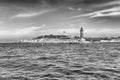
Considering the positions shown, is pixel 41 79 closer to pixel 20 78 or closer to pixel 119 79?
pixel 20 78

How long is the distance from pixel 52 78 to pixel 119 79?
5248 millimetres

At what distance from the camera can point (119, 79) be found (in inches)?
452

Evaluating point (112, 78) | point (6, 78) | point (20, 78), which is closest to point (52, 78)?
point (20, 78)

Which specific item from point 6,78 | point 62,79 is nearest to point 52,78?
point 62,79

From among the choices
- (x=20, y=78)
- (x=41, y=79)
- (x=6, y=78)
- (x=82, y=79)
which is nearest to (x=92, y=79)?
(x=82, y=79)

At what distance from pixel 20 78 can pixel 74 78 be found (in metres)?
4.35

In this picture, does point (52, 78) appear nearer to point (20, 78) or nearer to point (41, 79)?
point (41, 79)

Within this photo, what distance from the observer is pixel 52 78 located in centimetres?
1194

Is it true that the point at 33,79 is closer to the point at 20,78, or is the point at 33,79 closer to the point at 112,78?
the point at 20,78

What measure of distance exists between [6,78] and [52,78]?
370 centimetres

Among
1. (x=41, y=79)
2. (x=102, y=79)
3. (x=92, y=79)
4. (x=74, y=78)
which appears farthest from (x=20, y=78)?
(x=102, y=79)

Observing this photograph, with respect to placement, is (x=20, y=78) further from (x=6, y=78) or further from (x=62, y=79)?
(x=62, y=79)

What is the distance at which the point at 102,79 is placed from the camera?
37.9 feet

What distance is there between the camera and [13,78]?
11.9 meters
